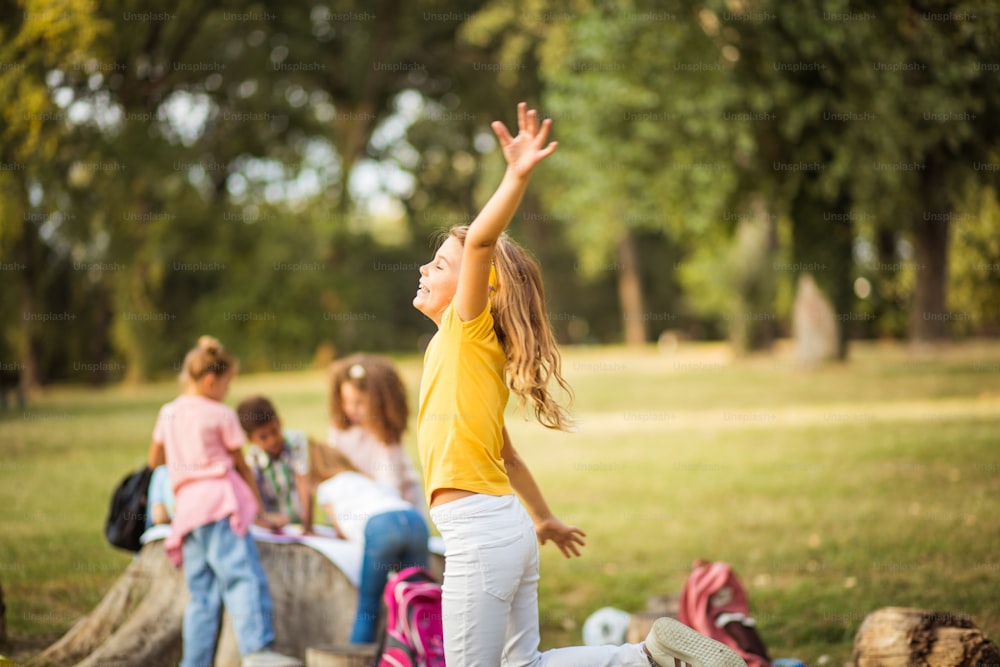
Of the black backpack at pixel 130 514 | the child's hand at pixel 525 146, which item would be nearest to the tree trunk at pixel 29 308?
the black backpack at pixel 130 514

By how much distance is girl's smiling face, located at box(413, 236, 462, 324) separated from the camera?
11.0ft

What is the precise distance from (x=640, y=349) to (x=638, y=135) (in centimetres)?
2158

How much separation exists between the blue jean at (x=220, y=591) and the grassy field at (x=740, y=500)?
1134 millimetres

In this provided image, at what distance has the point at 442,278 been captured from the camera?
3367 mm

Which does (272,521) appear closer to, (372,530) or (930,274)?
(372,530)

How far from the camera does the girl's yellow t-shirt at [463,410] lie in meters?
3.21

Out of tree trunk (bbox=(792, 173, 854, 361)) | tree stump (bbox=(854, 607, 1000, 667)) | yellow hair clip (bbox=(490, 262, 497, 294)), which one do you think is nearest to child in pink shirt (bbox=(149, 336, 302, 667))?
yellow hair clip (bbox=(490, 262, 497, 294))

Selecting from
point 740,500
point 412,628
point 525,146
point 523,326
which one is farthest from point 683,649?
point 740,500

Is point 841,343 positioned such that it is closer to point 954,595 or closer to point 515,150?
point 954,595

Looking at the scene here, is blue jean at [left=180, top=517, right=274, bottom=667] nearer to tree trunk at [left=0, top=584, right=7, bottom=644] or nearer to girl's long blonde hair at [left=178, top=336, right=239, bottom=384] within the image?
girl's long blonde hair at [left=178, top=336, right=239, bottom=384]

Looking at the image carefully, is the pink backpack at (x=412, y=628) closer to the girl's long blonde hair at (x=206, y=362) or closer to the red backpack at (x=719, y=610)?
the red backpack at (x=719, y=610)

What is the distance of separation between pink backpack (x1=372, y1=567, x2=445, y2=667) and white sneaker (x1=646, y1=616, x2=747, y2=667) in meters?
1.19

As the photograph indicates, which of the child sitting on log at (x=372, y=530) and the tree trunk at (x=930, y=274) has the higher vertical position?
the tree trunk at (x=930, y=274)

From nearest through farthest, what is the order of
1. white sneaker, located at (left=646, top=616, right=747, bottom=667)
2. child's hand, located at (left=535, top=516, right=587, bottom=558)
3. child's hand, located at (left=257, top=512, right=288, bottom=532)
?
1. white sneaker, located at (left=646, top=616, right=747, bottom=667)
2. child's hand, located at (left=535, top=516, right=587, bottom=558)
3. child's hand, located at (left=257, top=512, right=288, bottom=532)
